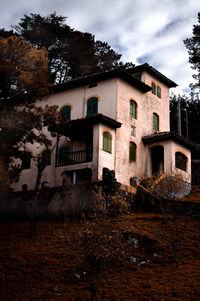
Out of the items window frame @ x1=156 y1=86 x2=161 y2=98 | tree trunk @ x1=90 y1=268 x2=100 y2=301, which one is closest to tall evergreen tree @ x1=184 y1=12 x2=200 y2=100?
window frame @ x1=156 y1=86 x2=161 y2=98

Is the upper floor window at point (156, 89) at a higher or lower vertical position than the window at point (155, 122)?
higher

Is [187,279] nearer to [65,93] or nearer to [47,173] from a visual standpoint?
[47,173]

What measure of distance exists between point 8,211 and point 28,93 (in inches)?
289

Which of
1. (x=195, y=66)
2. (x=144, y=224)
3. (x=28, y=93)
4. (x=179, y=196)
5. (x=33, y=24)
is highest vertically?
(x=33, y=24)

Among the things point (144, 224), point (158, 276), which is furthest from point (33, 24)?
point (158, 276)

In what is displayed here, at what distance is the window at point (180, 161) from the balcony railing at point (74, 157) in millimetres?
6457

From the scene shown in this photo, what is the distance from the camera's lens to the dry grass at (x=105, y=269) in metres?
15.1

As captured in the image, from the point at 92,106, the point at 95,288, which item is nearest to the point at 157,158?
the point at 92,106

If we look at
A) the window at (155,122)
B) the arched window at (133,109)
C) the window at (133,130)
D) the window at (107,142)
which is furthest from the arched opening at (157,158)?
the window at (107,142)

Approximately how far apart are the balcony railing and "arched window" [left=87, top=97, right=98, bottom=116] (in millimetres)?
3445

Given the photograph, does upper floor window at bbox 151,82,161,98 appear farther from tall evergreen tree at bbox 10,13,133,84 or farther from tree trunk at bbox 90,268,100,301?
tree trunk at bbox 90,268,100,301

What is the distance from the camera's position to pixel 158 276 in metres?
16.4

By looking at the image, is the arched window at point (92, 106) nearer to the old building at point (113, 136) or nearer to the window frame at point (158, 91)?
the old building at point (113, 136)

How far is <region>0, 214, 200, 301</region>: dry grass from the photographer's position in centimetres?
1509
